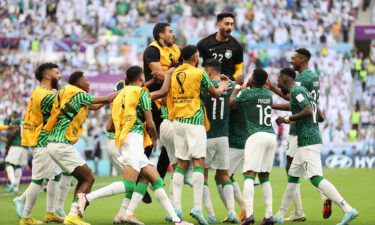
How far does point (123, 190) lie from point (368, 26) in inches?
1212

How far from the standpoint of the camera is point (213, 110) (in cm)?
1359

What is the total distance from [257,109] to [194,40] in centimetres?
2573

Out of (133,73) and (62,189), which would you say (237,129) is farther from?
(62,189)

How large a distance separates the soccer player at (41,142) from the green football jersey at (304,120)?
3563 millimetres

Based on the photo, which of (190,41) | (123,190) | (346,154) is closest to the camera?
(123,190)

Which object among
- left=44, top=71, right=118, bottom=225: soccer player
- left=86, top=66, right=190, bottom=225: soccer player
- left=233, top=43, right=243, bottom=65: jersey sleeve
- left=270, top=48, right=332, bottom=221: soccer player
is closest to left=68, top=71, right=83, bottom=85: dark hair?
left=44, top=71, right=118, bottom=225: soccer player

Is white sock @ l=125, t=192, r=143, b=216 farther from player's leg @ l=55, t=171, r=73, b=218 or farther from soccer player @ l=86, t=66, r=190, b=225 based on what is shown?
player's leg @ l=55, t=171, r=73, b=218

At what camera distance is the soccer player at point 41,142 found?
1354 cm

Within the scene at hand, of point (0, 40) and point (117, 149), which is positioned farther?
point (0, 40)

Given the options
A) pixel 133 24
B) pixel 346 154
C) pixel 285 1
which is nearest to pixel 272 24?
pixel 285 1

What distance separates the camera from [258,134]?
12820 millimetres

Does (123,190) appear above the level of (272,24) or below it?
below

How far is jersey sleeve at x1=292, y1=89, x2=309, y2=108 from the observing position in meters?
13.0

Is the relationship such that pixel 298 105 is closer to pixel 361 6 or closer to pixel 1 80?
pixel 1 80
